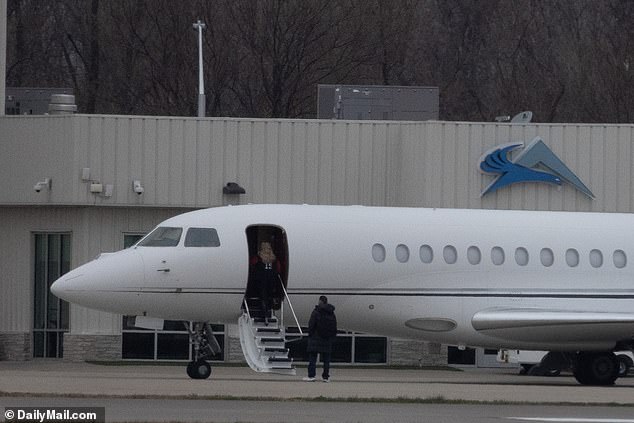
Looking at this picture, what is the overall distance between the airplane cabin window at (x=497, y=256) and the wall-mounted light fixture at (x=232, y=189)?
8.71 metres

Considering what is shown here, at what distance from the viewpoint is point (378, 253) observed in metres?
31.3

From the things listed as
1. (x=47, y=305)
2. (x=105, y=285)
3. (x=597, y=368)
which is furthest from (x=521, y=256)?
(x=47, y=305)

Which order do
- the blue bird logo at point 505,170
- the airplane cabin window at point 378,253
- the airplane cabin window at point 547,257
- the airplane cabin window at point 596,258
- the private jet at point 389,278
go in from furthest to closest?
the blue bird logo at point 505,170 < the airplane cabin window at point 596,258 < the airplane cabin window at point 547,257 < the airplane cabin window at point 378,253 < the private jet at point 389,278

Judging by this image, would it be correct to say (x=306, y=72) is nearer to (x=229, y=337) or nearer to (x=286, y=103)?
(x=286, y=103)

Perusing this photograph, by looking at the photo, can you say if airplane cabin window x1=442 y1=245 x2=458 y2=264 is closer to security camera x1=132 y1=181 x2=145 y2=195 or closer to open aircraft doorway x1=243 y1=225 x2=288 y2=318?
open aircraft doorway x1=243 y1=225 x2=288 y2=318

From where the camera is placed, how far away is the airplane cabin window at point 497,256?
1272 inches

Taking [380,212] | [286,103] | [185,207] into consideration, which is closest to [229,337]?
[185,207]

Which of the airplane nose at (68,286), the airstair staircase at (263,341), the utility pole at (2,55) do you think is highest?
the utility pole at (2,55)

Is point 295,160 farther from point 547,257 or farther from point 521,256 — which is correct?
point 547,257

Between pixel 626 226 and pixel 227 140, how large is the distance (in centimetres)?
1021

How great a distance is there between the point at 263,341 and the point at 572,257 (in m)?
6.69

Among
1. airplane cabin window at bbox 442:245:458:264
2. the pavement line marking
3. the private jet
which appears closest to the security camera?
the private jet

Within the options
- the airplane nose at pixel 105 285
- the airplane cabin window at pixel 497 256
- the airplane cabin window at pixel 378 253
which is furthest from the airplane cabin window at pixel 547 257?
the airplane nose at pixel 105 285

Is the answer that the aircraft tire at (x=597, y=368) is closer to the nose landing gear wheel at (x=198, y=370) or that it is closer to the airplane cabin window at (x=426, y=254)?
the airplane cabin window at (x=426, y=254)
